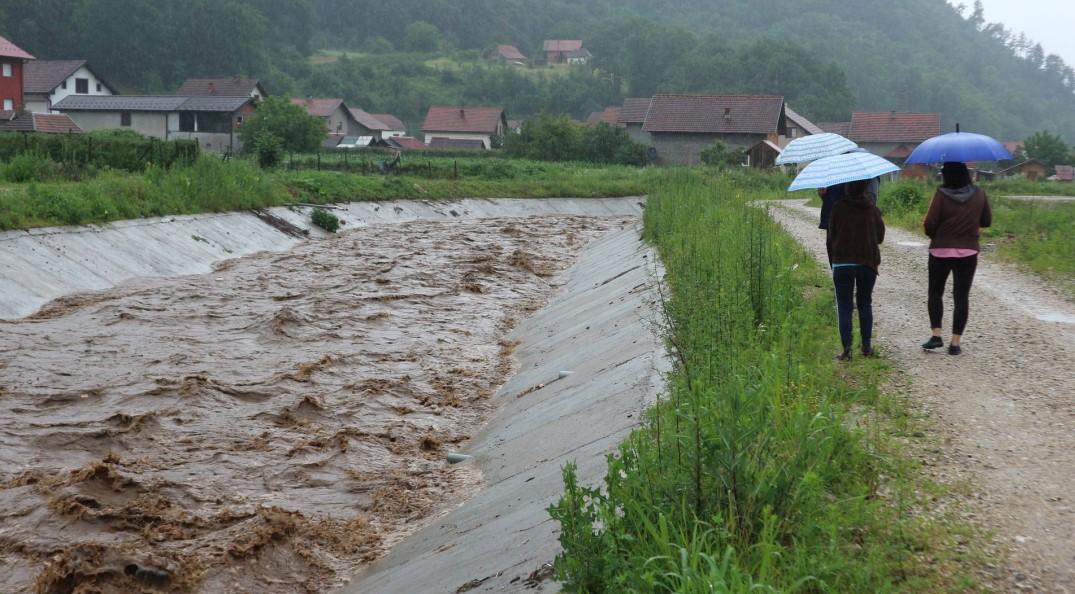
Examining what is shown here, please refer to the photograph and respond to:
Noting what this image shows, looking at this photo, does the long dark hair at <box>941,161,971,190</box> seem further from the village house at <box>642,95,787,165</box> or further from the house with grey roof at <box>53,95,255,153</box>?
the house with grey roof at <box>53,95,255,153</box>

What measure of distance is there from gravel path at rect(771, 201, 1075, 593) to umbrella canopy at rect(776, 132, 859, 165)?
1.94 metres

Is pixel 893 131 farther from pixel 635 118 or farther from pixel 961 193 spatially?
pixel 961 193

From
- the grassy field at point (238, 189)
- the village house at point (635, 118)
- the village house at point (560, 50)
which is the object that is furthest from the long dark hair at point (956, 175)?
the village house at point (560, 50)

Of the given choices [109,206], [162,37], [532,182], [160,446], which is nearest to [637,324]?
[160,446]

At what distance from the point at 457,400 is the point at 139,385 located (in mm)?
3797

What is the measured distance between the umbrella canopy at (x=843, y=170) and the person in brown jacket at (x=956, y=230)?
38.8 inches

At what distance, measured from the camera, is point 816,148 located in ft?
36.8

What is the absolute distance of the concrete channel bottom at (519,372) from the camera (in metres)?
7.14

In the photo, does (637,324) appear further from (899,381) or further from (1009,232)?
(1009,232)

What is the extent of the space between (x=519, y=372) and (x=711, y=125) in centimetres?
6837

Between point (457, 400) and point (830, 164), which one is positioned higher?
point (830, 164)

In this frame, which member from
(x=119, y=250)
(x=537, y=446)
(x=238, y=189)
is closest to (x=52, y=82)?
(x=238, y=189)

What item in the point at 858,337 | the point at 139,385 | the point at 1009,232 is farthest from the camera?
the point at 1009,232

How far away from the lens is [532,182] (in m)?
52.0
